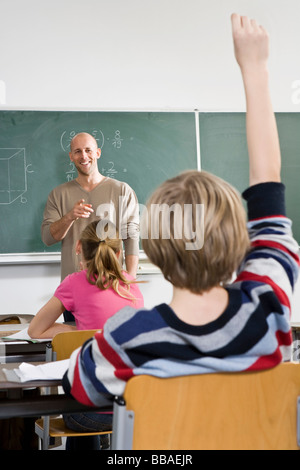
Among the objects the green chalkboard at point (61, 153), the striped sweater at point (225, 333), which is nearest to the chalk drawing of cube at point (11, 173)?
the green chalkboard at point (61, 153)

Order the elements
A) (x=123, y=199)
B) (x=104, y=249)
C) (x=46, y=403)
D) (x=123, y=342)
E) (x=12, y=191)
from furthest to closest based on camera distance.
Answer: (x=12, y=191), (x=123, y=199), (x=104, y=249), (x=46, y=403), (x=123, y=342)

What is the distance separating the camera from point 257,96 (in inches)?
41.1

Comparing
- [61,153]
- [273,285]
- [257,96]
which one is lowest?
[273,285]

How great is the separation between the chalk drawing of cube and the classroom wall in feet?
1.18

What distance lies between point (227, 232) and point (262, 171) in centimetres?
14

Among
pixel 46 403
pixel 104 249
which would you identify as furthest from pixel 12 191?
pixel 46 403

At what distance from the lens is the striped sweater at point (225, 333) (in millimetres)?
974

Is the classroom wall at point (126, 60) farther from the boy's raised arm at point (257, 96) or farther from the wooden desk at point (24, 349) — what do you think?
the boy's raised arm at point (257, 96)

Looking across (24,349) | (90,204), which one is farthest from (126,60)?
(24,349)

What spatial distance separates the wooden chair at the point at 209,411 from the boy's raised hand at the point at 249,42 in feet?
1.75

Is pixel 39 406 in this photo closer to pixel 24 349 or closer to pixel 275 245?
pixel 275 245

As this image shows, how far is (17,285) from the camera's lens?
15.1 ft

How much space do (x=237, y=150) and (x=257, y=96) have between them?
3937 millimetres
